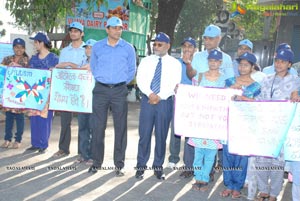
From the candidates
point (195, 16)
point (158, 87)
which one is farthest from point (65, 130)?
point (195, 16)

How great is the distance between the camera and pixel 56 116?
437 inches

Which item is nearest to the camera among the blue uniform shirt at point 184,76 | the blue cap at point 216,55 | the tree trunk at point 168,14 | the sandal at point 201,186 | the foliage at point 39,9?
the blue cap at point 216,55

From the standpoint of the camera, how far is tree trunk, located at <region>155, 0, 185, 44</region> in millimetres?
14164

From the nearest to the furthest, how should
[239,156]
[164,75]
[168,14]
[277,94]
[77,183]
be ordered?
[277,94], [239,156], [77,183], [164,75], [168,14]

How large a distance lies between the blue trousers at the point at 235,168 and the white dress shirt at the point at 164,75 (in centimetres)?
112

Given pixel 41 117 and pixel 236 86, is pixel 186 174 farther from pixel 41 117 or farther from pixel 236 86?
pixel 41 117

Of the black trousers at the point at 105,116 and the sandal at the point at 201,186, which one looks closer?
the sandal at the point at 201,186

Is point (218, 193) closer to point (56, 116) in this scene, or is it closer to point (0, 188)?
point (0, 188)

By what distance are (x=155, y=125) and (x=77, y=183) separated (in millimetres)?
1361

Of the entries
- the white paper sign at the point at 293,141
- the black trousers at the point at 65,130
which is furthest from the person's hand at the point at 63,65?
the white paper sign at the point at 293,141

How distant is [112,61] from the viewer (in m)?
5.94

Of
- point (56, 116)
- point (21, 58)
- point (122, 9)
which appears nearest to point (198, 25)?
point (122, 9)

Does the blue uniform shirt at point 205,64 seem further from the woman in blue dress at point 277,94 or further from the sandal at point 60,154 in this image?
the sandal at point 60,154

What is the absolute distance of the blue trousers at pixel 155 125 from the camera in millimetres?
5973
